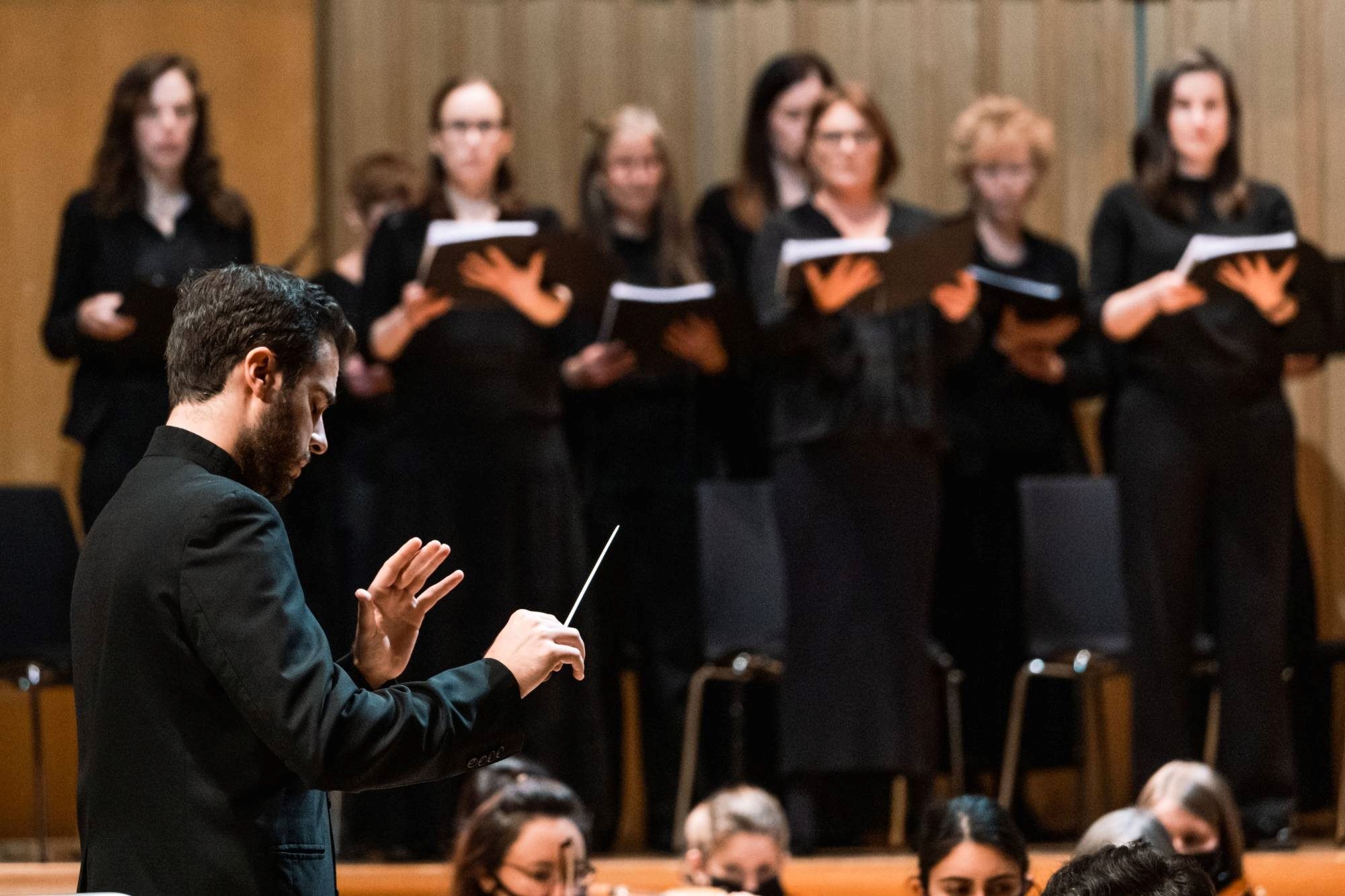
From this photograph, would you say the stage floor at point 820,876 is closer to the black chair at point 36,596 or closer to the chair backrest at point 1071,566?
the black chair at point 36,596

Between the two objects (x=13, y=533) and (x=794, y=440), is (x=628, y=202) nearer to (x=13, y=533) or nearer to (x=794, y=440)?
(x=794, y=440)

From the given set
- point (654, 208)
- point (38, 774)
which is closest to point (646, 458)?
point (654, 208)

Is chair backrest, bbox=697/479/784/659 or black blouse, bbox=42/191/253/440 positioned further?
chair backrest, bbox=697/479/784/659

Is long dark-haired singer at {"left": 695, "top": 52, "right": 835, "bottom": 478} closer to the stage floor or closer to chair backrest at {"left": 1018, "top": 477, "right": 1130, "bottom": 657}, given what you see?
chair backrest at {"left": 1018, "top": 477, "right": 1130, "bottom": 657}

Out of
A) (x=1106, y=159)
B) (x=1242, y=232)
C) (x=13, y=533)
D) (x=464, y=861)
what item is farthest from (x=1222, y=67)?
(x=13, y=533)

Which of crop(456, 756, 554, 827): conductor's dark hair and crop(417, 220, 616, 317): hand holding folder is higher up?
crop(417, 220, 616, 317): hand holding folder

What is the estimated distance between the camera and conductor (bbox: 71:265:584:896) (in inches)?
69.3

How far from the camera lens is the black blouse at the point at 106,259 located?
Result: 4395 mm

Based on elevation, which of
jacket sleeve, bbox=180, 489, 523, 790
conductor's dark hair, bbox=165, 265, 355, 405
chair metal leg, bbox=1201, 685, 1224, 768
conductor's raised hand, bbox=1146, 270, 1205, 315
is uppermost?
conductor's raised hand, bbox=1146, 270, 1205, 315

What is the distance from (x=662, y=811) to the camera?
446cm

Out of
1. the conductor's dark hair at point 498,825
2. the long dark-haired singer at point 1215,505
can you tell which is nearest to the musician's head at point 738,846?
the conductor's dark hair at point 498,825

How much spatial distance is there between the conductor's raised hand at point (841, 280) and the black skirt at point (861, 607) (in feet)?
1.05

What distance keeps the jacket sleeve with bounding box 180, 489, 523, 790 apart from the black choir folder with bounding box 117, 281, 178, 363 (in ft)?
7.88

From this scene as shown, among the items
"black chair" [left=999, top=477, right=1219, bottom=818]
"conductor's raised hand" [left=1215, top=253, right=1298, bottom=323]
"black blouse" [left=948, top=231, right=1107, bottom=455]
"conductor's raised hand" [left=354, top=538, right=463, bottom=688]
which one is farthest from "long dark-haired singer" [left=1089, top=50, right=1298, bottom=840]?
"conductor's raised hand" [left=354, top=538, right=463, bottom=688]
